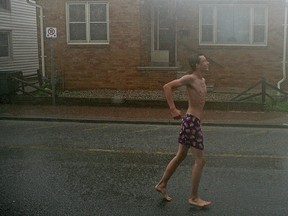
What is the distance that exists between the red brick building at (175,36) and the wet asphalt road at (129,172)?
7247 mm

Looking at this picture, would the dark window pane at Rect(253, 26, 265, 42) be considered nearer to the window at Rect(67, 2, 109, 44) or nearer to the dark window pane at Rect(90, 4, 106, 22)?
the window at Rect(67, 2, 109, 44)

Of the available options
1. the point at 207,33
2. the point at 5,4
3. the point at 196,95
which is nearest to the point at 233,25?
the point at 207,33

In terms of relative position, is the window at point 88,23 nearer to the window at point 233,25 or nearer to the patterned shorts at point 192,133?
the window at point 233,25

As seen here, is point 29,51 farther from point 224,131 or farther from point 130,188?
point 130,188

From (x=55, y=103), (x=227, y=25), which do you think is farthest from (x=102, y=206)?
(x=227, y=25)

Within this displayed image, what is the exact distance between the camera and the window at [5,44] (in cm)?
2427

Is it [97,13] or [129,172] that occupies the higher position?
[97,13]

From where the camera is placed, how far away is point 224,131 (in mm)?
11852

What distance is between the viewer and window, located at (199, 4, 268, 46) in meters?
18.9

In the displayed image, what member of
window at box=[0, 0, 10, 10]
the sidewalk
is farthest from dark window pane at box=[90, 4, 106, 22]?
window at box=[0, 0, 10, 10]

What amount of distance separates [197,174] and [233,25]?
1413 cm

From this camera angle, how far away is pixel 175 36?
19.9m

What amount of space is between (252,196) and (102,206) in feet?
6.75

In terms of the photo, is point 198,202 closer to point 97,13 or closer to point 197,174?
point 197,174
